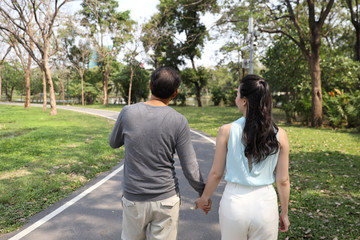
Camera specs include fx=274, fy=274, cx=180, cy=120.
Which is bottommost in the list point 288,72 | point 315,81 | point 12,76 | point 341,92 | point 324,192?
point 324,192

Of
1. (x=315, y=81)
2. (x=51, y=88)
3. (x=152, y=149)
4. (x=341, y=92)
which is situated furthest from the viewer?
(x=51, y=88)

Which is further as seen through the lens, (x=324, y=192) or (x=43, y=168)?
(x=43, y=168)

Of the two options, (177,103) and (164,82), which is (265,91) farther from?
(177,103)

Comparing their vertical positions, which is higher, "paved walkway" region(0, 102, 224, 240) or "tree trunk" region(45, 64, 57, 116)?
"tree trunk" region(45, 64, 57, 116)

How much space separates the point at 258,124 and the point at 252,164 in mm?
279

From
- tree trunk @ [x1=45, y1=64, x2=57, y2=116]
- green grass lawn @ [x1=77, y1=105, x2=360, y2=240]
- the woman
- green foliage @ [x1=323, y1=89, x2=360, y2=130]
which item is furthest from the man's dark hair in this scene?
tree trunk @ [x1=45, y1=64, x2=57, y2=116]

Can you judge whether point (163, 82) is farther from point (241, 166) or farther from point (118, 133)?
point (241, 166)

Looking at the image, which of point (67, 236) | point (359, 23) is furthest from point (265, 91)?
point (359, 23)

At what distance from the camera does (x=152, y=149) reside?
2.02 metres

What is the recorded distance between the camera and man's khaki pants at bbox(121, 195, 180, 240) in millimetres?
2055

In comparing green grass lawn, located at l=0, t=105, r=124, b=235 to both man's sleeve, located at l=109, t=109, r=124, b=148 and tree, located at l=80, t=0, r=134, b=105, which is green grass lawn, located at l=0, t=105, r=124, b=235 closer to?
man's sleeve, located at l=109, t=109, r=124, b=148

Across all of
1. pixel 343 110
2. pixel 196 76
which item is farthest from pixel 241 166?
pixel 196 76

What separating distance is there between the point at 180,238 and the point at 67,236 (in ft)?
4.77

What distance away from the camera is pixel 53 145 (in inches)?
388
